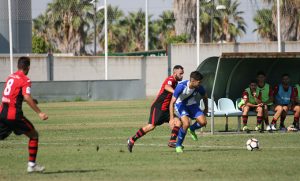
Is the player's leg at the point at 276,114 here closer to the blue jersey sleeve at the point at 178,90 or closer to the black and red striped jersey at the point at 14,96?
the blue jersey sleeve at the point at 178,90

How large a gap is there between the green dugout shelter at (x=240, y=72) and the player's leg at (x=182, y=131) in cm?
763

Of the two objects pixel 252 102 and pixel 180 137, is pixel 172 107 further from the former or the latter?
pixel 252 102

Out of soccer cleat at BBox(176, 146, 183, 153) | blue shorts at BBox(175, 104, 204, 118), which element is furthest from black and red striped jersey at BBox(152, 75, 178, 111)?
soccer cleat at BBox(176, 146, 183, 153)

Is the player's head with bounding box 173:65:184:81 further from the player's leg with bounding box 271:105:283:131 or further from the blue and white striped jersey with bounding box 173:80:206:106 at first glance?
the player's leg with bounding box 271:105:283:131

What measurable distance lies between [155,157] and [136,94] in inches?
1412

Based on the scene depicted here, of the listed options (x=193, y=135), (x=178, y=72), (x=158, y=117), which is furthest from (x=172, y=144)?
(x=193, y=135)

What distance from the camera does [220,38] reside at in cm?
9700

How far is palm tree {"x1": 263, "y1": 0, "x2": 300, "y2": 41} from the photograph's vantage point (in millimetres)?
58219

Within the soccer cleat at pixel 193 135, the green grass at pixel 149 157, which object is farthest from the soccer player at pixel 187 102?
the soccer cleat at pixel 193 135

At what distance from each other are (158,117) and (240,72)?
26.7ft

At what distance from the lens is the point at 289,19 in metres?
61.7

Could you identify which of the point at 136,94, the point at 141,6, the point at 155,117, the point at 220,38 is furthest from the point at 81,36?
the point at 155,117

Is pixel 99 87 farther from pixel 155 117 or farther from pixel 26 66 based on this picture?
pixel 26 66

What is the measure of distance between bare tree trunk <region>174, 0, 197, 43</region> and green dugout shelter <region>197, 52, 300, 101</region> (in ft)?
119
